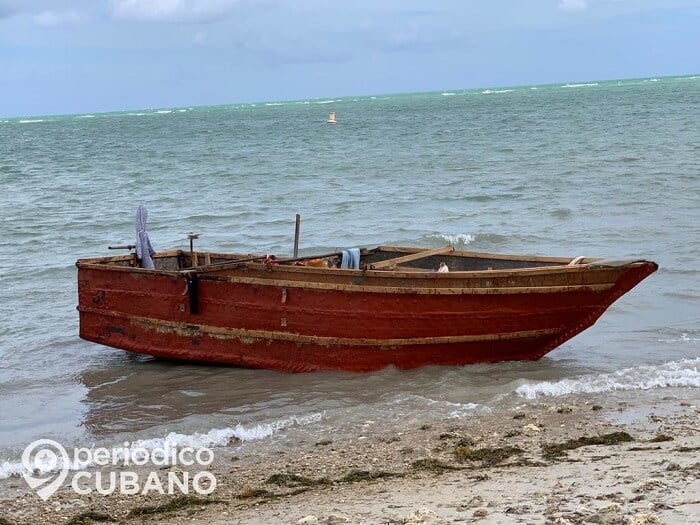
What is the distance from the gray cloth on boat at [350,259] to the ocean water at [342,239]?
4.74ft

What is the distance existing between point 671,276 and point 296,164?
87.5 feet

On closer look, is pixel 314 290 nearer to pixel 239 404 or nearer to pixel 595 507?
pixel 239 404

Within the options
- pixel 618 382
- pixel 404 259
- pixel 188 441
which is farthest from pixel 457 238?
pixel 188 441

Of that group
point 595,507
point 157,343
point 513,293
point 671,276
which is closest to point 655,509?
point 595,507

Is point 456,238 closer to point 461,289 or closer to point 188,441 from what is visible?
point 461,289

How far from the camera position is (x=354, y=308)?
9.72 m

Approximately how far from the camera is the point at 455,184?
28.5 meters

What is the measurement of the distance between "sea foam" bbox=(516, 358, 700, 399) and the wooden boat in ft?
2.36

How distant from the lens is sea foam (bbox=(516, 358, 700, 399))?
8.95 m

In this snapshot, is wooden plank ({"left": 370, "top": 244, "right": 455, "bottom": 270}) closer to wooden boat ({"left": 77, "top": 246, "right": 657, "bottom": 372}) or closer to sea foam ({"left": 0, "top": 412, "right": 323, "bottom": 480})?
wooden boat ({"left": 77, "top": 246, "right": 657, "bottom": 372})

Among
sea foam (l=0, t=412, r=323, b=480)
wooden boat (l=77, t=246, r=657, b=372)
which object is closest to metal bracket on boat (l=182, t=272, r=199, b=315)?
wooden boat (l=77, t=246, r=657, b=372)

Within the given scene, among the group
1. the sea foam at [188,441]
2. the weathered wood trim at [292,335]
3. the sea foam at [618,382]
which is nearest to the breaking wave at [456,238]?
the weathered wood trim at [292,335]

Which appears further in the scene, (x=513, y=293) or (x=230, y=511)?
(x=513, y=293)

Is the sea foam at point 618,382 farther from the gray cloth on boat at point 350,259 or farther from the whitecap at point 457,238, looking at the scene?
the whitecap at point 457,238
